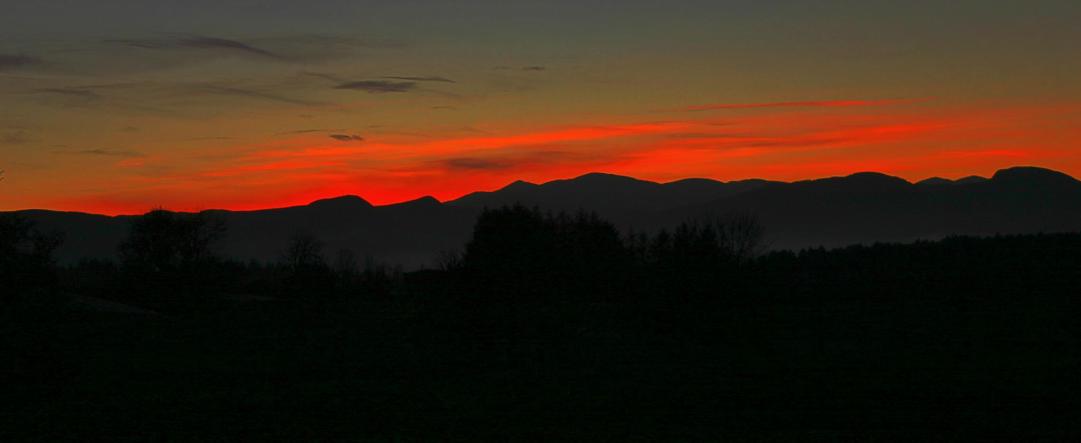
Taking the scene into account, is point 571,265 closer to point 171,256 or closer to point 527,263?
point 527,263

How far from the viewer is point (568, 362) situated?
132ft

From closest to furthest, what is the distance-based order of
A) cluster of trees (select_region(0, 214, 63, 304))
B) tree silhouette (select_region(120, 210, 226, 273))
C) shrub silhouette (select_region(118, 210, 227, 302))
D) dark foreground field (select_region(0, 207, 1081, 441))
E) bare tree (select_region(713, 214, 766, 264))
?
dark foreground field (select_region(0, 207, 1081, 441)), cluster of trees (select_region(0, 214, 63, 304)), bare tree (select_region(713, 214, 766, 264)), shrub silhouette (select_region(118, 210, 227, 302)), tree silhouette (select_region(120, 210, 226, 273))

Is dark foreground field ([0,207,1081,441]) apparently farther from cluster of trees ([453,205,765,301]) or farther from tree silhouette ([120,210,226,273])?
tree silhouette ([120,210,226,273])

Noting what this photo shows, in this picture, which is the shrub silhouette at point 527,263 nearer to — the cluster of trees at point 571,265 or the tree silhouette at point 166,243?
the cluster of trees at point 571,265

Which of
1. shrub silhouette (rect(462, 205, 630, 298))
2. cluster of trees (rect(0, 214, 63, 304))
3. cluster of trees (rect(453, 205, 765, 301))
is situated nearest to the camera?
cluster of trees (rect(0, 214, 63, 304))

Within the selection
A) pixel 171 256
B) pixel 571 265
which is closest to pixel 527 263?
pixel 571 265

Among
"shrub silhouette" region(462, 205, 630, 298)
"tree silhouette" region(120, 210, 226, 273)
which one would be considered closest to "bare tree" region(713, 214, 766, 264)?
"shrub silhouette" region(462, 205, 630, 298)

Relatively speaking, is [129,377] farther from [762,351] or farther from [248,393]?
[762,351]

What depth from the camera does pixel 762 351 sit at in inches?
1799

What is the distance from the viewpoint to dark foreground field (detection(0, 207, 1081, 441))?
82.0ft

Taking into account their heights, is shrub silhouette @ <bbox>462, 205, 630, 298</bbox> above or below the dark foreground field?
above

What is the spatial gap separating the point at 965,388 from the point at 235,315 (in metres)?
50.7

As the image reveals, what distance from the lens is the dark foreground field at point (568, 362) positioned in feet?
82.0

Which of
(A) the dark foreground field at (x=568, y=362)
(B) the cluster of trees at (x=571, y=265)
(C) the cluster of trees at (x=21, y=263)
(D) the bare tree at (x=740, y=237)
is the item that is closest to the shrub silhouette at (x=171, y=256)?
(A) the dark foreground field at (x=568, y=362)
